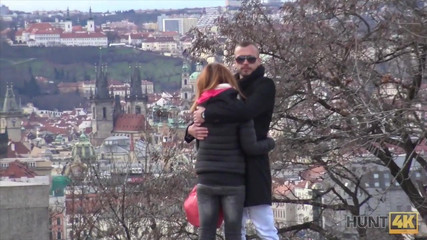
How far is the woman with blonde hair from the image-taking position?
5.49 m

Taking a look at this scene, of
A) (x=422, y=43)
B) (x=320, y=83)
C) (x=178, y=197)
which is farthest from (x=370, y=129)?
(x=178, y=197)

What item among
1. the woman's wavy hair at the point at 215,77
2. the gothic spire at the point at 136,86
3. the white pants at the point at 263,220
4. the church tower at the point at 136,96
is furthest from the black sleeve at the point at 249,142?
the gothic spire at the point at 136,86

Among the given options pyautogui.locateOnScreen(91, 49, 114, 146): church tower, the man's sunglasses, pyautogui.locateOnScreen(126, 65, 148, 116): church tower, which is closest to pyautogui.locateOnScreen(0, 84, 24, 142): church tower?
pyautogui.locateOnScreen(91, 49, 114, 146): church tower

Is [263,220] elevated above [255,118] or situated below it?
below

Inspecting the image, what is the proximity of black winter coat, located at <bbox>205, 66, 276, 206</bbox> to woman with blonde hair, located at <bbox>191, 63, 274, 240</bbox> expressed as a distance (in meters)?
0.02

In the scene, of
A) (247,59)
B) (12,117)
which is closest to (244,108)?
(247,59)

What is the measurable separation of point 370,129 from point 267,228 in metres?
2.60

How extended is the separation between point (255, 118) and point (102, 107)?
357 ft

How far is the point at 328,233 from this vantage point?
358 inches

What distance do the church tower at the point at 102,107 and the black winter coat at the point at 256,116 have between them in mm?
105386

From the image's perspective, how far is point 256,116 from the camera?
557 centimetres

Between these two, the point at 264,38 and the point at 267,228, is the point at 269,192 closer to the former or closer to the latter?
the point at 267,228

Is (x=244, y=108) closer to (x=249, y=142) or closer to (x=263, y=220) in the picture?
(x=249, y=142)

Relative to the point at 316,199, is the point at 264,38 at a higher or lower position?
higher
